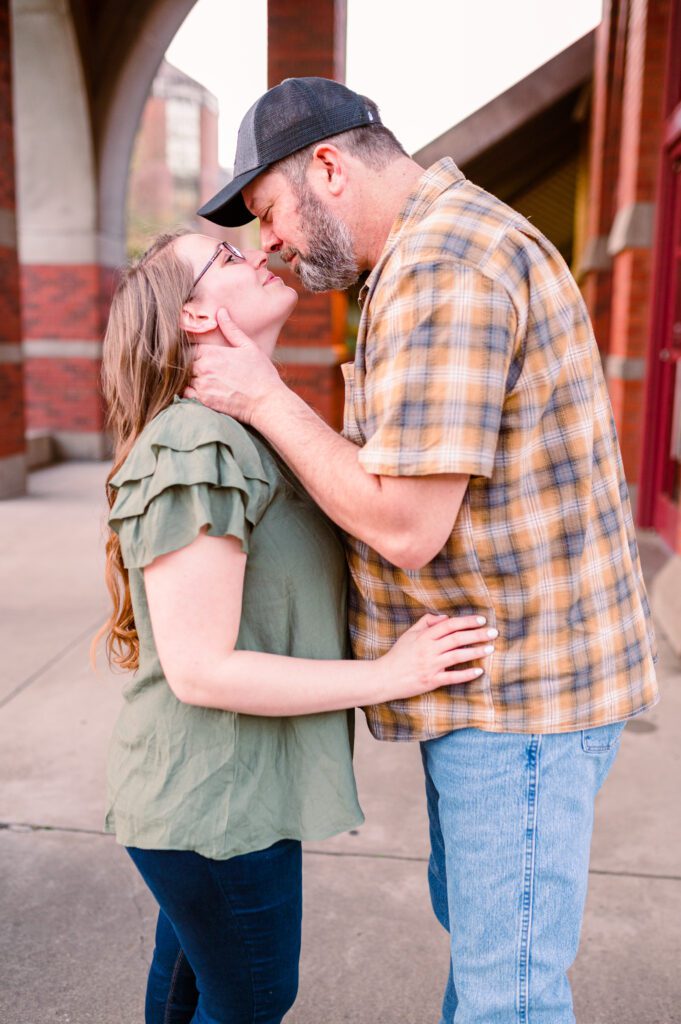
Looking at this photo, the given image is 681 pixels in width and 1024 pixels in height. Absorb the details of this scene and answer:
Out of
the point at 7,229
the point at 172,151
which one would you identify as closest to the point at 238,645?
the point at 7,229

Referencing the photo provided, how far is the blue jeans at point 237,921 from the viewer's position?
4.86 ft

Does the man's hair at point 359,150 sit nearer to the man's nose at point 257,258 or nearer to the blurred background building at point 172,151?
the man's nose at point 257,258

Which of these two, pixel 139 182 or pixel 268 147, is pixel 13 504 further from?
pixel 139 182

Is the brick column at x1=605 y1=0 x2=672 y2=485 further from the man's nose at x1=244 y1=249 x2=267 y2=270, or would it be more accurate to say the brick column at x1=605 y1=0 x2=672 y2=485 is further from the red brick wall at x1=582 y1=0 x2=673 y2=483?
the man's nose at x1=244 y1=249 x2=267 y2=270

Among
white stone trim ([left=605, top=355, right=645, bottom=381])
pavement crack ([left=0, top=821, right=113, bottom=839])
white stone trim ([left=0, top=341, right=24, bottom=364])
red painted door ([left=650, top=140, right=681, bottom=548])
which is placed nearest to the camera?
pavement crack ([left=0, top=821, right=113, bottom=839])

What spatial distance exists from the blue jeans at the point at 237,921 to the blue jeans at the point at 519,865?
27cm

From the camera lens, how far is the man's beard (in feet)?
5.09

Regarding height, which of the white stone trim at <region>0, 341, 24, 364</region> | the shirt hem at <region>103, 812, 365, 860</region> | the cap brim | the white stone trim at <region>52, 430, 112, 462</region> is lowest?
the shirt hem at <region>103, 812, 365, 860</region>

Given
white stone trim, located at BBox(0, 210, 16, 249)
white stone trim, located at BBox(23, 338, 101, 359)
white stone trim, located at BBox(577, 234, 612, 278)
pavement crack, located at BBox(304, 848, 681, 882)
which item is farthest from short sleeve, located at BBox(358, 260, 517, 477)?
white stone trim, located at BBox(23, 338, 101, 359)

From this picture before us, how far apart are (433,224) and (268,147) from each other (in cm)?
37

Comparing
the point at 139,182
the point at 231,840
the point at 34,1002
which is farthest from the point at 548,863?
the point at 139,182

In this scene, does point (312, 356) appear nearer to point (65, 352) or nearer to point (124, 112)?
point (65, 352)

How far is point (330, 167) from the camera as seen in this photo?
1530 mm

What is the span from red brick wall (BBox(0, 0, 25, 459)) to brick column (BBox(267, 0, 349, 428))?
7.85 ft
